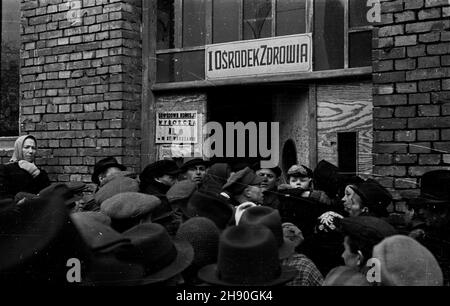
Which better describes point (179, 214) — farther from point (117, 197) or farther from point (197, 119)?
point (197, 119)

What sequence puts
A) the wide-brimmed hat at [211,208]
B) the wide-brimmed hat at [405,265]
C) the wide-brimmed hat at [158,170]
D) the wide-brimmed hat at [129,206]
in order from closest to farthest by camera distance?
1. the wide-brimmed hat at [405,265]
2. the wide-brimmed hat at [129,206]
3. the wide-brimmed hat at [211,208]
4. the wide-brimmed hat at [158,170]

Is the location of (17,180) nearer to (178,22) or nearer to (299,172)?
(178,22)

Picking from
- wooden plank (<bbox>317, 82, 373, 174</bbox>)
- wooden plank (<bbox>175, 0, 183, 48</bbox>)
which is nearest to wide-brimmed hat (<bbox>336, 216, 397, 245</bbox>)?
wooden plank (<bbox>317, 82, 373, 174</bbox>)

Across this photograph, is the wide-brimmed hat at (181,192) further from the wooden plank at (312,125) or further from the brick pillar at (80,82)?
the brick pillar at (80,82)

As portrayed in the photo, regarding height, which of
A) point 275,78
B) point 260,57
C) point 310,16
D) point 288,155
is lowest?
point 288,155

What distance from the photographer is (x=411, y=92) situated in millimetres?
4266

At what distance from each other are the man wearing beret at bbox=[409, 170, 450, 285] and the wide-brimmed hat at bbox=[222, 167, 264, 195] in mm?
1180

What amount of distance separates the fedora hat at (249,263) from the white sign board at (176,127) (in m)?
3.08

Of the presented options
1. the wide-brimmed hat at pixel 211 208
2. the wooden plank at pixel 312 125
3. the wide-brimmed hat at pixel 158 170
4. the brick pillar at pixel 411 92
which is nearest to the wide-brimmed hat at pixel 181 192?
the wide-brimmed hat at pixel 211 208

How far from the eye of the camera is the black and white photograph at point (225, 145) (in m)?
2.63

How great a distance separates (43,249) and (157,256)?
20.1 inches

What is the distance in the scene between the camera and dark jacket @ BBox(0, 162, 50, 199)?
5.16 meters

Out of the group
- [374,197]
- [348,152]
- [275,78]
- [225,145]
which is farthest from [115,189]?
[348,152]

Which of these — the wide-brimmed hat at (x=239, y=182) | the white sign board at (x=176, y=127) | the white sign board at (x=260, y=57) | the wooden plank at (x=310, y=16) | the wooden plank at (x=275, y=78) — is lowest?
the wide-brimmed hat at (x=239, y=182)
